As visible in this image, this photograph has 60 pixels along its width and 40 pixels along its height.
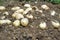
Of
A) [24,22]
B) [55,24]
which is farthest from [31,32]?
[55,24]

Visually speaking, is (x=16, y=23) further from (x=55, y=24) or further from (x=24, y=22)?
(x=55, y=24)

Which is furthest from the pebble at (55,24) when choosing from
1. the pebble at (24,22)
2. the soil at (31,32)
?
the pebble at (24,22)

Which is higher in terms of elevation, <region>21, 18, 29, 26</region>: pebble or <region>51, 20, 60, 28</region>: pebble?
<region>21, 18, 29, 26</region>: pebble

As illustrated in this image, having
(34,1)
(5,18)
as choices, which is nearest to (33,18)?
(5,18)

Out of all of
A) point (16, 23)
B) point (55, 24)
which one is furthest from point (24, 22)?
point (55, 24)

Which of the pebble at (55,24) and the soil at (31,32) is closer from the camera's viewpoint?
the soil at (31,32)

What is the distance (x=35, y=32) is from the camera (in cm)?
235

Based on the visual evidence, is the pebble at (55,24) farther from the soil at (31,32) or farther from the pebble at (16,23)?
the pebble at (16,23)

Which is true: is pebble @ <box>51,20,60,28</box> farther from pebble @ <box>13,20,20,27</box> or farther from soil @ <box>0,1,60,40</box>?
pebble @ <box>13,20,20,27</box>

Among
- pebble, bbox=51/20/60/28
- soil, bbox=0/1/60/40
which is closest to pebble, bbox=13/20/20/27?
soil, bbox=0/1/60/40

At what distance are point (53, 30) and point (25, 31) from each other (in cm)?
33

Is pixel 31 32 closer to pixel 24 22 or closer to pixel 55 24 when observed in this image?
pixel 24 22

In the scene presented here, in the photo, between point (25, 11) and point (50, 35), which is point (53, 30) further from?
point (25, 11)

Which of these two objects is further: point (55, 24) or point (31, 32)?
point (55, 24)
